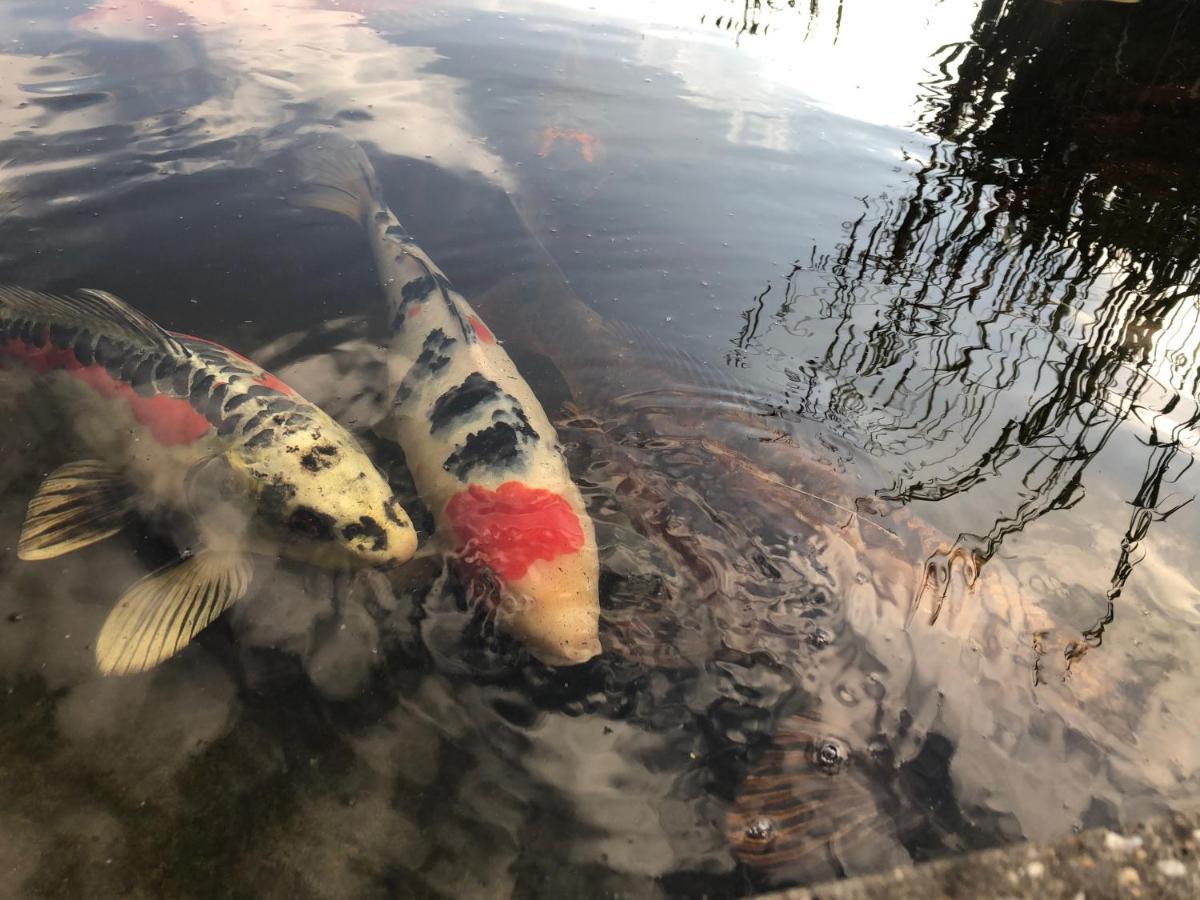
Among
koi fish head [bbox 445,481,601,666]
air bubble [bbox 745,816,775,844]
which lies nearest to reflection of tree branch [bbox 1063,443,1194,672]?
air bubble [bbox 745,816,775,844]

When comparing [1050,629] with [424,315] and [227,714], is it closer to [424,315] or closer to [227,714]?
[227,714]

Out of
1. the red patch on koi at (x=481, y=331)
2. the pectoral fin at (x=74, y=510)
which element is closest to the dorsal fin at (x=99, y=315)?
the pectoral fin at (x=74, y=510)

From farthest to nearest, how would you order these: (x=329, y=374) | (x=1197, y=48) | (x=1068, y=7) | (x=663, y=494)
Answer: (x=1068, y=7) < (x=1197, y=48) < (x=329, y=374) < (x=663, y=494)

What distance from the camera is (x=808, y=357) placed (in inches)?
180

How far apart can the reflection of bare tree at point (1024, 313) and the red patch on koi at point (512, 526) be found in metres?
1.76

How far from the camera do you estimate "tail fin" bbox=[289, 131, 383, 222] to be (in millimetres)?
5598

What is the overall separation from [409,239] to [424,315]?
1.12 meters

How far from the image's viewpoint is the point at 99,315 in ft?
12.2

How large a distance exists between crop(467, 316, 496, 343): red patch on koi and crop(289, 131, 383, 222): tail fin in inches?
71.3

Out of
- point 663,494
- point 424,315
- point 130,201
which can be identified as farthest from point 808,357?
point 130,201

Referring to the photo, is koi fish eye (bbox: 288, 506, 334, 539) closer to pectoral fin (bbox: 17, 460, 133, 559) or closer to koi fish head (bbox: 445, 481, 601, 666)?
koi fish head (bbox: 445, 481, 601, 666)

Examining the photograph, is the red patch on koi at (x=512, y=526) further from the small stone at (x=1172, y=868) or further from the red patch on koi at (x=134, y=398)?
the small stone at (x=1172, y=868)

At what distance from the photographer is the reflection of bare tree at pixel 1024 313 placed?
3811mm

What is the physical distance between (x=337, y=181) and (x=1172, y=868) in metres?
6.62
